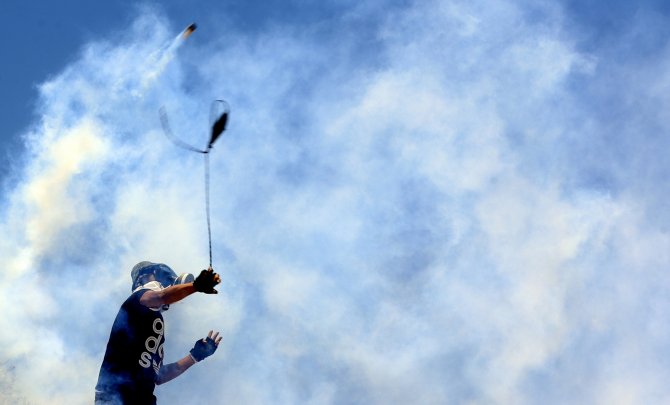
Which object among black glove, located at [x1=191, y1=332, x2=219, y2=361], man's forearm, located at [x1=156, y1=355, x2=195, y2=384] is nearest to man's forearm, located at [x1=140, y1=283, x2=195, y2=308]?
man's forearm, located at [x1=156, y1=355, x2=195, y2=384]

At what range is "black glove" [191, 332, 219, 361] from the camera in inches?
554

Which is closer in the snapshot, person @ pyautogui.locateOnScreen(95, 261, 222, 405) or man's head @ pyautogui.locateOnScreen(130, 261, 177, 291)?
person @ pyautogui.locateOnScreen(95, 261, 222, 405)

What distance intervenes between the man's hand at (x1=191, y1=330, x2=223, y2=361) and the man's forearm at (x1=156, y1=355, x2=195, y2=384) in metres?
0.13

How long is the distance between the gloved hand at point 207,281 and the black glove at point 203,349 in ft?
12.6

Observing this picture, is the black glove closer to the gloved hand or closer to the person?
the person

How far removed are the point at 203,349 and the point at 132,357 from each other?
7.59ft

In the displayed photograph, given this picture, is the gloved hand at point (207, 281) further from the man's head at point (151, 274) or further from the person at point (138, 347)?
the man's head at point (151, 274)

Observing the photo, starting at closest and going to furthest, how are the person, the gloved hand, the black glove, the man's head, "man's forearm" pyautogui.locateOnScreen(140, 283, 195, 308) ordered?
the gloved hand, "man's forearm" pyautogui.locateOnScreen(140, 283, 195, 308), the person, the man's head, the black glove

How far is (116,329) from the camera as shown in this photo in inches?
477

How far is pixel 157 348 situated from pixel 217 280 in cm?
264

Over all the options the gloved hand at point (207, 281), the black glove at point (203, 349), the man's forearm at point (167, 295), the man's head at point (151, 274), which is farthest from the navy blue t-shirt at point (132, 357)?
the gloved hand at point (207, 281)

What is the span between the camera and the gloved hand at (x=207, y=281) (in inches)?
415

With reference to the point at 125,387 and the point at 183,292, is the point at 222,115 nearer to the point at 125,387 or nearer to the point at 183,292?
the point at 183,292

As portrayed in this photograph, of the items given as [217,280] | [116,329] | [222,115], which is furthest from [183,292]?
[222,115]
